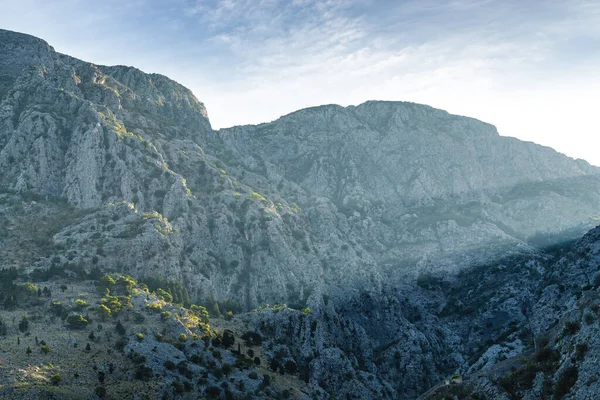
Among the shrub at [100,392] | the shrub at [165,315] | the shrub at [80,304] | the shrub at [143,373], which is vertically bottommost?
the shrub at [143,373]

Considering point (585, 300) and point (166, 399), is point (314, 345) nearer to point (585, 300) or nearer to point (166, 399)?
point (166, 399)

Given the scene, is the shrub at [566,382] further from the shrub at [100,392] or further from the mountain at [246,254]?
the shrub at [100,392]

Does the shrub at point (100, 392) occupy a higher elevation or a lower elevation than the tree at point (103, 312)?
lower

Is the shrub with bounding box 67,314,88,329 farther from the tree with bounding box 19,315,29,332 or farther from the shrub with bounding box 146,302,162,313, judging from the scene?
the shrub with bounding box 146,302,162,313

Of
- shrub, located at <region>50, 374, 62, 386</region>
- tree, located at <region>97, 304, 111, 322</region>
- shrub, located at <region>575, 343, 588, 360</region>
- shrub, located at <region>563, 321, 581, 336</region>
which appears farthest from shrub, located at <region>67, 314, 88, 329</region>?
shrub, located at <region>575, 343, 588, 360</region>

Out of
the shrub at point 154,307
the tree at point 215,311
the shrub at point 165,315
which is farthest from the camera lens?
the tree at point 215,311

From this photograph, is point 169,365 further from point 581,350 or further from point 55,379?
point 581,350

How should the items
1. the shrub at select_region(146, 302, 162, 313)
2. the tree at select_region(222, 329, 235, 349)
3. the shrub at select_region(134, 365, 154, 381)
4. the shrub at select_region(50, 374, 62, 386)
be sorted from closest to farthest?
1. the shrub at select_region(50, 374, 62, 386)
2. the shrub at select_region(134, 365, 154, 381)
3. the tree at select_region(222, 329, 235, 349)
4. the shrub at select_region(146, 302, 162, 313)

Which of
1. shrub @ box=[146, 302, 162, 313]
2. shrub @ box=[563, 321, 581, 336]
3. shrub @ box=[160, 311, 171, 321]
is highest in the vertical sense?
shrub @ box=[563, 321, 581, 336]

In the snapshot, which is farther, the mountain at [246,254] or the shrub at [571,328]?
the mountain at [246,254]

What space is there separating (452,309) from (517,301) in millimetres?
21612

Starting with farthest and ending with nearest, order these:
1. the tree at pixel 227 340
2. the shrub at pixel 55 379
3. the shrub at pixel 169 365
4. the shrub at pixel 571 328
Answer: the tree at pixel 227 340, the shrub at pixel 169 365, the shrub at pixel 55 379, the shrub at pixel 571 328

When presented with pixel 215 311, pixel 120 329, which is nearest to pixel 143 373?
pixel 120 329

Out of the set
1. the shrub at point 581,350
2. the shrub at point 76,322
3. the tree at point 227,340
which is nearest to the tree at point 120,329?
the shrub at point 76,322
